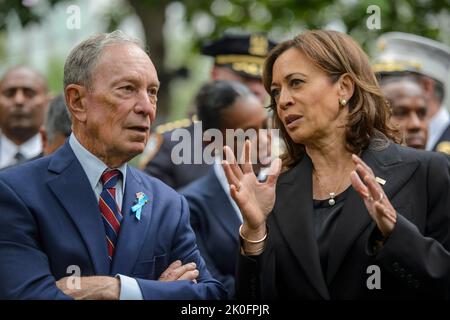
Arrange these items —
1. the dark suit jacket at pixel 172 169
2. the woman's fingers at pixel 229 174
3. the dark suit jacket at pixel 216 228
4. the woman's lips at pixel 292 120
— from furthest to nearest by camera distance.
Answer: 1. the dark suit jacket at pixel 172 169
2. the dark suit jacket at pixel 216 228
3. the woman's lips at pixel 292 120
4. the woman's fingers at pixel 229 174

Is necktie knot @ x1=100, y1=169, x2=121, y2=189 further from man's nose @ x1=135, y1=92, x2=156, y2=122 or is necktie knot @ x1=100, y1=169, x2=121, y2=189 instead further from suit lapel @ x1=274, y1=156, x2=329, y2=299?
suit lapel @ x1=274, y1=156, x2=329, y2=299

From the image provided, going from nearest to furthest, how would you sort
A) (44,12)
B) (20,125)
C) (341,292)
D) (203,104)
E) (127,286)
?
(127,286), (341,292), (203,104), (20,125), (44,12)

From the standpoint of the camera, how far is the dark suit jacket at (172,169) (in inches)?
262

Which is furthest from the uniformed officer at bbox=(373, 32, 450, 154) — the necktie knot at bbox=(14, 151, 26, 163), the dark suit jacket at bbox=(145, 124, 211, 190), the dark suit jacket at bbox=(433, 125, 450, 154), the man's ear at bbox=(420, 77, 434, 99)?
the necktie knot at bbox=(14, 151, 26, 163)

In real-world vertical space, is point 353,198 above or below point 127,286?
above

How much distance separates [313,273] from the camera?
396 cm

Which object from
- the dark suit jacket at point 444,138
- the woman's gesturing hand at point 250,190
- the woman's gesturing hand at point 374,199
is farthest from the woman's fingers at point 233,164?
the dark suit jacket at point 444,138

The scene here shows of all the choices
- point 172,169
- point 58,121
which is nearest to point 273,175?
point 58,121

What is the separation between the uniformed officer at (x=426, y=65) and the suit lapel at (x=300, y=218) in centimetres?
297

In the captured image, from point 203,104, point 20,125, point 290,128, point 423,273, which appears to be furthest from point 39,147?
point 423,273

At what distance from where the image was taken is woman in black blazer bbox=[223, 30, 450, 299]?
3809 mm

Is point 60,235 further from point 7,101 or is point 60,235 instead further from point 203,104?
point 7,101

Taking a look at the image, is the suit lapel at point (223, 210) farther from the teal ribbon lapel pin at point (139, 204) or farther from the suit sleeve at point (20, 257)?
the suit sleeve at point (20, 257)

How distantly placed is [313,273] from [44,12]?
24.2 feet
